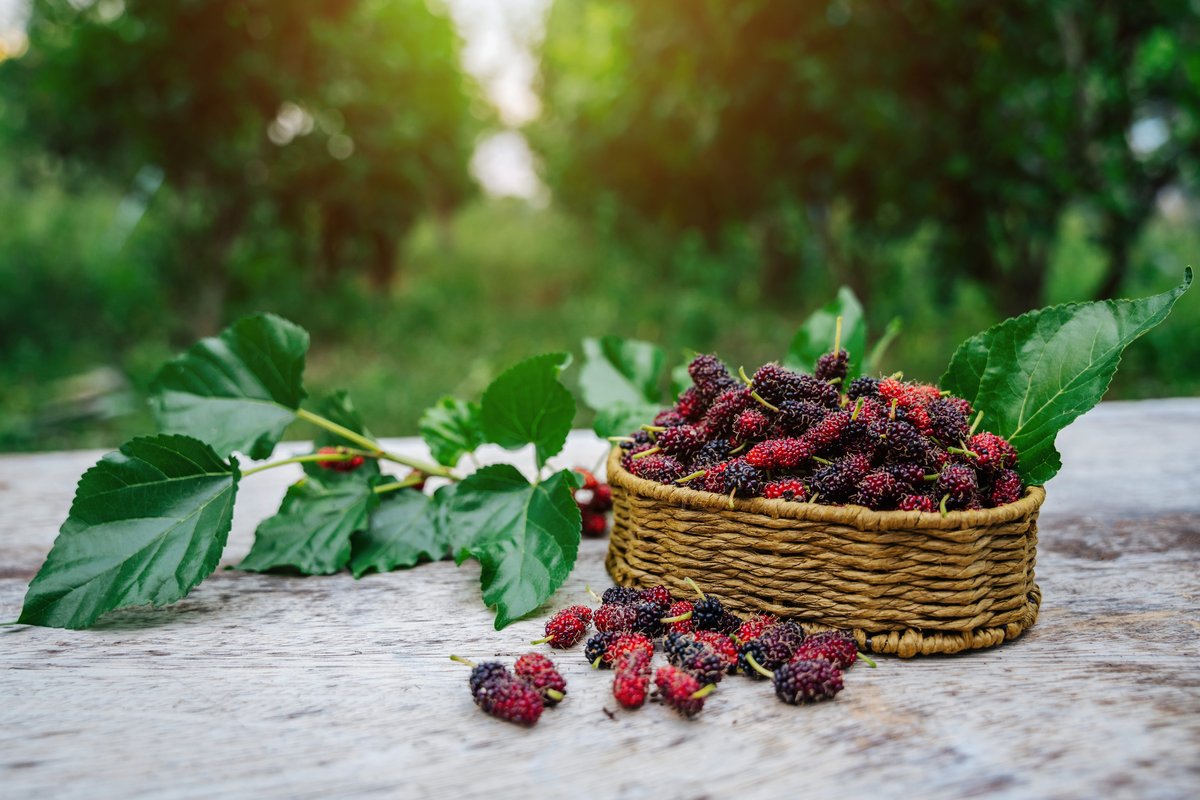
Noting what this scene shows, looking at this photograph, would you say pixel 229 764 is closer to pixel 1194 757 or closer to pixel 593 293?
pixel 1194 757

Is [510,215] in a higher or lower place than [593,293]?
higher

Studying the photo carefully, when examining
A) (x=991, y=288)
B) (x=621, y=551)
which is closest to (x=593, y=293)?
(x=991, y=288)

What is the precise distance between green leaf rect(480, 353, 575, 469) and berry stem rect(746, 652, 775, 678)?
1.32 feet

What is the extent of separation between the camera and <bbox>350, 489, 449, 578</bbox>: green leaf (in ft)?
4.56

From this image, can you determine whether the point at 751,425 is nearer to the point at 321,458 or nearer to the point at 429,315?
the point at 321,458

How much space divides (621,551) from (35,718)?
0.70 meters

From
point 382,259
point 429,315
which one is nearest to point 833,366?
point 429,315

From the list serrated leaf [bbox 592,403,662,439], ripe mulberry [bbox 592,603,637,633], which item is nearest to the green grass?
serrated leaf [bbox 592,403,662,439]

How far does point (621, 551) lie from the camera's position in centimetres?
130

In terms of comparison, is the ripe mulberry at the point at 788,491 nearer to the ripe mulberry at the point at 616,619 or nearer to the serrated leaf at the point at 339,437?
the ripe mulberry at the point at 616,619

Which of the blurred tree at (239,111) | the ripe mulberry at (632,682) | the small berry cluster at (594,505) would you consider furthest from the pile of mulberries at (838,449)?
the blurred tree at (239,111)

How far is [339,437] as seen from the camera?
62.2 inches

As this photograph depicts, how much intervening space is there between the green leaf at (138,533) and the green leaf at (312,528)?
0.15 meters

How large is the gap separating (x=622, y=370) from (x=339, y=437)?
0.49m
